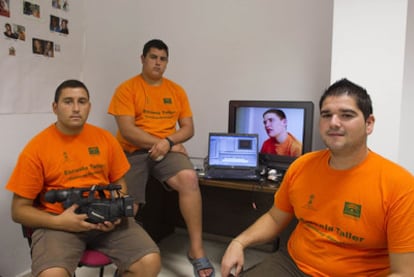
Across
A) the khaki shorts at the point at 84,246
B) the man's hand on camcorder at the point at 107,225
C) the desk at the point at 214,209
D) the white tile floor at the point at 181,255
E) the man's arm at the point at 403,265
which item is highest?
the man's arm at the point at 403,265

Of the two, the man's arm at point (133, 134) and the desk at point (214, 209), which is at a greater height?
the man's arm at point (133, 134)

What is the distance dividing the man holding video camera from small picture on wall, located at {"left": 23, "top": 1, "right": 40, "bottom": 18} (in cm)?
76

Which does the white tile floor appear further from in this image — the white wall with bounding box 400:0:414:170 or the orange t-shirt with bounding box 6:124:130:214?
the white wall with bounding box 400:0:414:170

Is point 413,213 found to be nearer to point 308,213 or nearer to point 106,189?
point 308,213

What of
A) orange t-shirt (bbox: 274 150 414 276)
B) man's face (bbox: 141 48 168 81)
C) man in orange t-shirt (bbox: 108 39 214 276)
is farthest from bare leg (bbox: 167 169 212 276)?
orange t-shirt (bbox: 274 150 414 276)

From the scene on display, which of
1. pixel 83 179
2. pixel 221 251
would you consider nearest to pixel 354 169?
pixel 83 179

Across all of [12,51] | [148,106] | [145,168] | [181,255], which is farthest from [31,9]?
[181,255]

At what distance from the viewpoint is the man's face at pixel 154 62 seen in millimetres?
2426

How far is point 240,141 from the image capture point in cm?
241

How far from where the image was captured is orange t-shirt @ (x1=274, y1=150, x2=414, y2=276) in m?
1.15

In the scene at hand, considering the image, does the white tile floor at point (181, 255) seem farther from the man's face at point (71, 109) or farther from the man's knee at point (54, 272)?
the man's face at point (71, 109)

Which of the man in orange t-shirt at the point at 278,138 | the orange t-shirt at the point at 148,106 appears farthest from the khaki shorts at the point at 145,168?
the man in orange t-shirt at the point at 278,138

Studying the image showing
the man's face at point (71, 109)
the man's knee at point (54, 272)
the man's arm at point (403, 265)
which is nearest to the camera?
the man's arm at point (403, 265)

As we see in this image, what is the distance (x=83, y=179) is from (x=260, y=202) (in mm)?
1425
